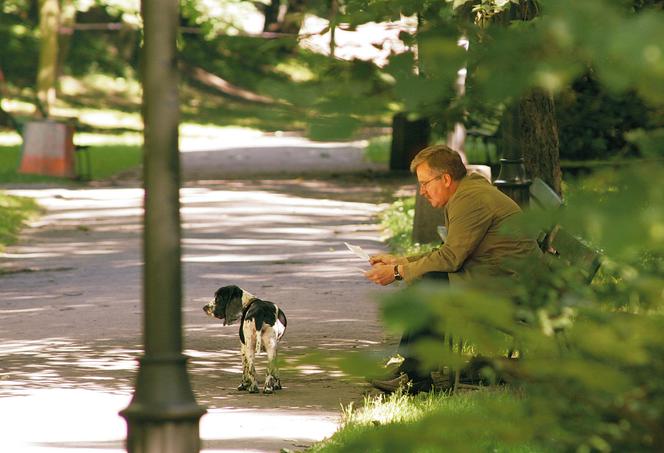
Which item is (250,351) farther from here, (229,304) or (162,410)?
(162,410)

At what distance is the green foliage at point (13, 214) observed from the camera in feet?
59.3

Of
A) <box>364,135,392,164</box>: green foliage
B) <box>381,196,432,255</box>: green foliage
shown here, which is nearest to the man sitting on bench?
<box>381,196,432,255</box>: green foliage

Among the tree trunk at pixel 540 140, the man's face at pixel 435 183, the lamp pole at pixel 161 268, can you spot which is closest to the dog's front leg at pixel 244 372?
the man's face at pixel 435 183

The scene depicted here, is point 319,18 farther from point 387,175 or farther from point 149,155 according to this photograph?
point 387,175

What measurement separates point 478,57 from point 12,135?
3926 centimetres

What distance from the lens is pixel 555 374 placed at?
2.84m

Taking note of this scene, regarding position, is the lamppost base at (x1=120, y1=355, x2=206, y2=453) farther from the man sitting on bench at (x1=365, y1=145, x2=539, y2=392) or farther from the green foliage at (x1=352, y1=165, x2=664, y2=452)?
the man sitting on bench at (x1=365, y1=145, x2=539, y2=392)

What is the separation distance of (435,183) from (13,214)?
A: 1252 centimetres

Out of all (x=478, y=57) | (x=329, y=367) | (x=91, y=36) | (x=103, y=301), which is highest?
(x=91, y=36)

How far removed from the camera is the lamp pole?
4.63m

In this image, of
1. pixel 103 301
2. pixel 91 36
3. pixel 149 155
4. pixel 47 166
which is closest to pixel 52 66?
pixel 47 166

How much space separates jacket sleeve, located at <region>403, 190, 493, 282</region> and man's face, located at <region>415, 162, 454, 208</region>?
0.52 feet

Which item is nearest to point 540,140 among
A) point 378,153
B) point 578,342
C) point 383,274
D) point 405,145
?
point 383,274

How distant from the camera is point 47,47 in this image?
4172 cm
